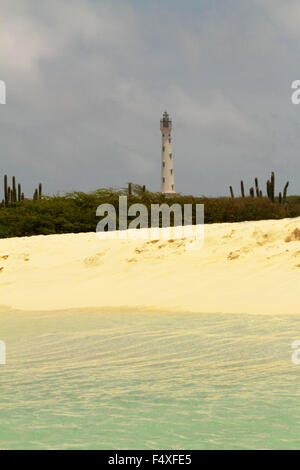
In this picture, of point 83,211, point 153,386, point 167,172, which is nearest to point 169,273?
point 153,386

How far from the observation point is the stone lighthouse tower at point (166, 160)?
234 feet

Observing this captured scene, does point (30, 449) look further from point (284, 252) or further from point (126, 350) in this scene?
point (284, 252)

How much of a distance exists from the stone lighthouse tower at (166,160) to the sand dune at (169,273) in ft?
184

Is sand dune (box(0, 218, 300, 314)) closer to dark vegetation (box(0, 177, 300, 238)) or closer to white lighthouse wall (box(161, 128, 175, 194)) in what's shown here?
dark vegetation (box(0, 177, 300, 238))

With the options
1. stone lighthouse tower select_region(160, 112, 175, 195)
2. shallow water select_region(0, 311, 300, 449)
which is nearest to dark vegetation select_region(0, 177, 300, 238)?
shallow water select_region(0, 311, 300, 449)

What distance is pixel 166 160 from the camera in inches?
2849

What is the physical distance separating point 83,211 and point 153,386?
17.8 m

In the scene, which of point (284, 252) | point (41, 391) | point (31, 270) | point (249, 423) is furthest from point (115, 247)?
point (249, 423)

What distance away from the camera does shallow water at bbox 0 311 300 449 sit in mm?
4105

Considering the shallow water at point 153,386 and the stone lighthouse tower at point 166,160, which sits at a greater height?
the stone lighthouse tower at point 166,160

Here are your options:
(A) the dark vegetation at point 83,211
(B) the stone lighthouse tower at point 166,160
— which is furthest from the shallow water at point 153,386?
(B) the stone lighthouse tower at point 166,160

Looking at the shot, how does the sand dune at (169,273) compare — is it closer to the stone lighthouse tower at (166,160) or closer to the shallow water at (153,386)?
the shallow water at (153,386)

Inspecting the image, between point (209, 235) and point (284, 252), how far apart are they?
2024 millimetres

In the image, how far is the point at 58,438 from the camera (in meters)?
4.09
